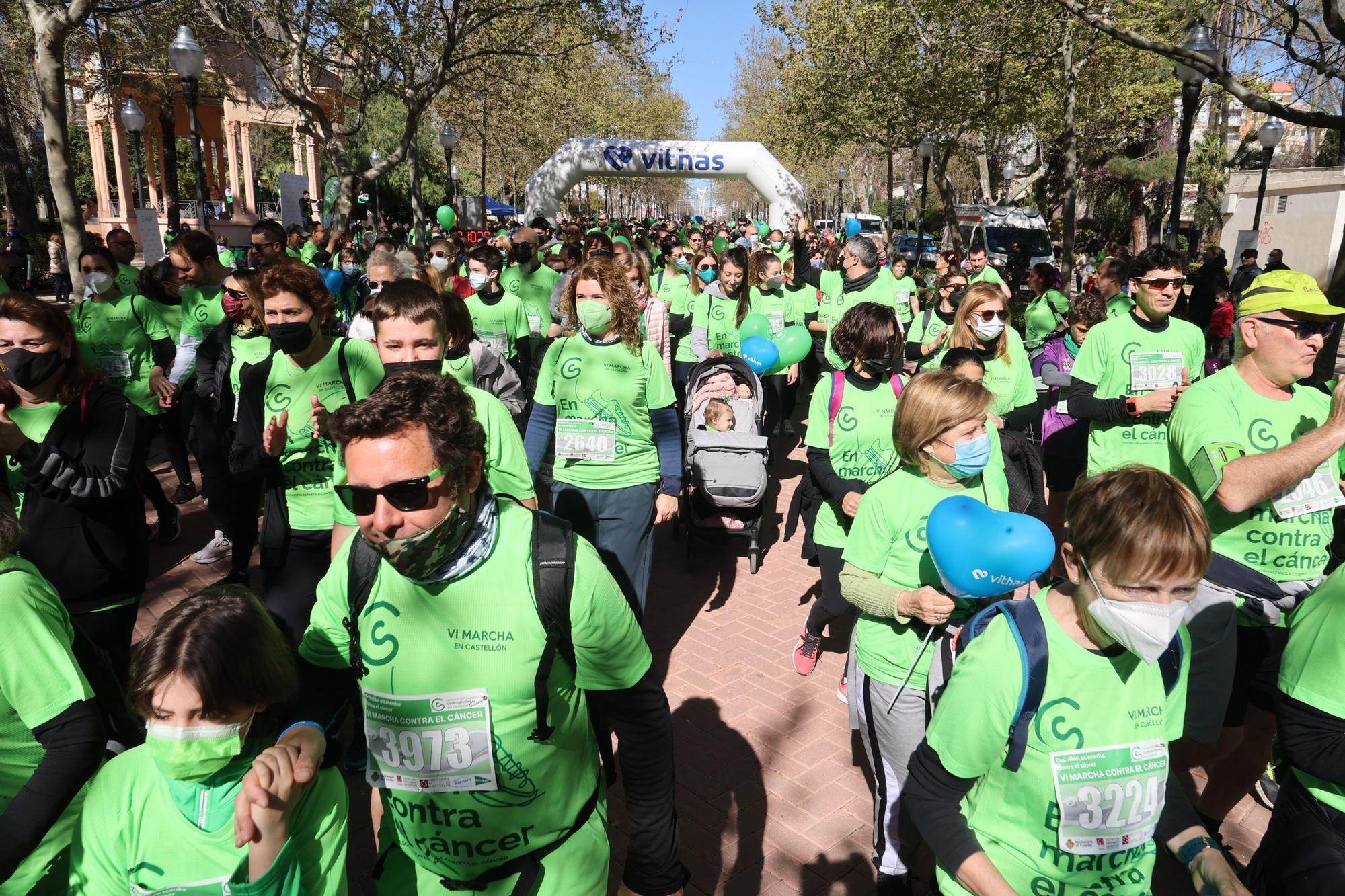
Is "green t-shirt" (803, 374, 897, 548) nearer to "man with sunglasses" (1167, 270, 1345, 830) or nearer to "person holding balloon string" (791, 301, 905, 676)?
"person holding balloon string" (791, 301, 905, 676)

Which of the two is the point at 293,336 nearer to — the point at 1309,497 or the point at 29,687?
the point at 29,687

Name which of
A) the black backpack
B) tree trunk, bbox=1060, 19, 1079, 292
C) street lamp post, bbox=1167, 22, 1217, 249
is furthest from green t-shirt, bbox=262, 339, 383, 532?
tree trunk, bbox=1060, 19, 1079, 292

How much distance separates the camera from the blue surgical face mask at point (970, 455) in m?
3.00

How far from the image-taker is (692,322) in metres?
8.88

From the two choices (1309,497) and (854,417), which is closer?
(1309,497)

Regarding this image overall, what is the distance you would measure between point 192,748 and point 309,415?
2295mm

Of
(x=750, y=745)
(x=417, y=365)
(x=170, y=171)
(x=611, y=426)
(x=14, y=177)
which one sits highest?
(x=170, y=171)

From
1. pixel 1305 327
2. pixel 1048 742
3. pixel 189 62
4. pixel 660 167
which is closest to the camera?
pixel 1048 742

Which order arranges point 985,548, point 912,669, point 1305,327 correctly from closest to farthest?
point 985,548 < point 912,669 < point 1305,327

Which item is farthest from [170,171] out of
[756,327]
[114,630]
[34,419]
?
[114,630]

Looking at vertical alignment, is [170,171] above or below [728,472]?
above

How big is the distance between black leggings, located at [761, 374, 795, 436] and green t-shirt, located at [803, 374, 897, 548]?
4353mm

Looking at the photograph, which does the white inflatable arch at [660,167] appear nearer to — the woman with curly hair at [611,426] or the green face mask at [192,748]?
the woman with curly hair at [611,426]

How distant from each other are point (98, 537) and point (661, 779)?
254 cm
